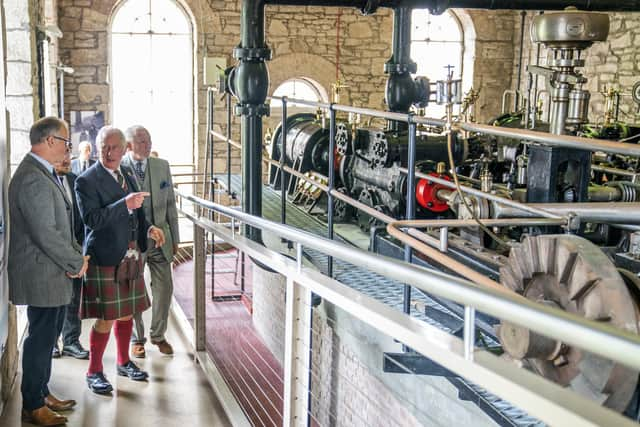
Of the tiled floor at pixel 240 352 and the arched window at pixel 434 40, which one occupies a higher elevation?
the arched window at pixel 434 40

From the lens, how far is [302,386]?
2773 millimetres

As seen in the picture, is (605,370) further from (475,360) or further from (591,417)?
(591,417)

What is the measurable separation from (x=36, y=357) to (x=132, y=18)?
853 cm

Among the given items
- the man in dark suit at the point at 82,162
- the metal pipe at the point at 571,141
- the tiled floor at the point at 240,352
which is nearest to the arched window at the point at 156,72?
the tiled floor at the point at 240,352

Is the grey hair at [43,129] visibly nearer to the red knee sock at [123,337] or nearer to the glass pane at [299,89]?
the red knee sock at [123,337]

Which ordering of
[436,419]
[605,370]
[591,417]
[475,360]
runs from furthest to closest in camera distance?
[436,419] → [605,370] → [475,360] → [591,417]

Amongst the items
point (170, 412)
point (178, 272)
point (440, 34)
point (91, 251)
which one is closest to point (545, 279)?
point (170, 412)

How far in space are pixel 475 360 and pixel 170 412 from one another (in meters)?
3.06

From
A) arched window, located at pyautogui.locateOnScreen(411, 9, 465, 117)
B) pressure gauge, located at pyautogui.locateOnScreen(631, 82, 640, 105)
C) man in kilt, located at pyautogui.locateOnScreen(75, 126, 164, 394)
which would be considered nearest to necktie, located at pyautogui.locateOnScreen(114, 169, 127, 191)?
man in kilt, located at pyautogui.locateOnScreen(75, 126, 164, 394)

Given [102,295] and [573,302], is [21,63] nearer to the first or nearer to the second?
[102,295]

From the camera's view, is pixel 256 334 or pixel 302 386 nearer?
pixel 302 386

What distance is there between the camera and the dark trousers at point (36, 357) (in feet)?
13.3

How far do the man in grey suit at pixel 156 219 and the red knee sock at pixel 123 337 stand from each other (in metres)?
0.42

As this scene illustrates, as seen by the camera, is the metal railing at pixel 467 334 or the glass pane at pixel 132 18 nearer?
the metal railing at pixel 467 334
